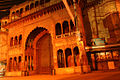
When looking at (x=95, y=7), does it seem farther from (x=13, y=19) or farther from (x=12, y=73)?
(x=12, y=73)

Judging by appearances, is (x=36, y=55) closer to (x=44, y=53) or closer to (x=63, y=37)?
(x=44, y=53)

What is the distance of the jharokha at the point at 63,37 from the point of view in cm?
1141

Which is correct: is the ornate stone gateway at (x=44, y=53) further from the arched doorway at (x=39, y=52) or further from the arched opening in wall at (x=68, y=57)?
the arched opening in wall at (x=68, y=57)

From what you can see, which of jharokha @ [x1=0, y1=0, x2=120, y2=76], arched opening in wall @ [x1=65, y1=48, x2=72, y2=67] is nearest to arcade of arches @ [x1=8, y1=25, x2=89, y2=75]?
jharokha @ [x1=0, y1=0, x2=120, y2=76]

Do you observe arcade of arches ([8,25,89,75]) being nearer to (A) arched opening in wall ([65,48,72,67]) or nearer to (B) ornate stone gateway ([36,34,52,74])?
(B) ornate stone gateway ([36,34,52,74])

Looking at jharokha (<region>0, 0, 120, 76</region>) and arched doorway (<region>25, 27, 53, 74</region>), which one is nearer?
jharokha (<region>0, 0, 120, 76</region>)

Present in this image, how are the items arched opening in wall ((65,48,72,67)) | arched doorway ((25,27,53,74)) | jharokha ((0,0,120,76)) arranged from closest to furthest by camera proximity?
jharokha ((0,0,120,76)) → arched opening in wall ((65,48,72,67)) → arched doorway ((25,27,53,74))

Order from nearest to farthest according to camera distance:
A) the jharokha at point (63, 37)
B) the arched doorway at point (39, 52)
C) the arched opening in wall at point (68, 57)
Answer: the jharokha at point (63, 37) → the arched opening in wall at point (68, 57) → the arched doorway at point (39, 52)

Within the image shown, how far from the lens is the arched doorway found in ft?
52.9

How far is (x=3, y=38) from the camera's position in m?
21.6

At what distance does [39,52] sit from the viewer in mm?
17875

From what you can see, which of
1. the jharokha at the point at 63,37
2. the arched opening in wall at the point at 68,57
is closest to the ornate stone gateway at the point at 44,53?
the jharokha at the point at 63,37

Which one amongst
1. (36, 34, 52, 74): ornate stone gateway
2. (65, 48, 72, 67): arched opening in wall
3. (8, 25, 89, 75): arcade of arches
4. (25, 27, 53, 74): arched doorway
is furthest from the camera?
(36, 34, 52, 74): ornate stone gateway

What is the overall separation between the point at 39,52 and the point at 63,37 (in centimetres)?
682
